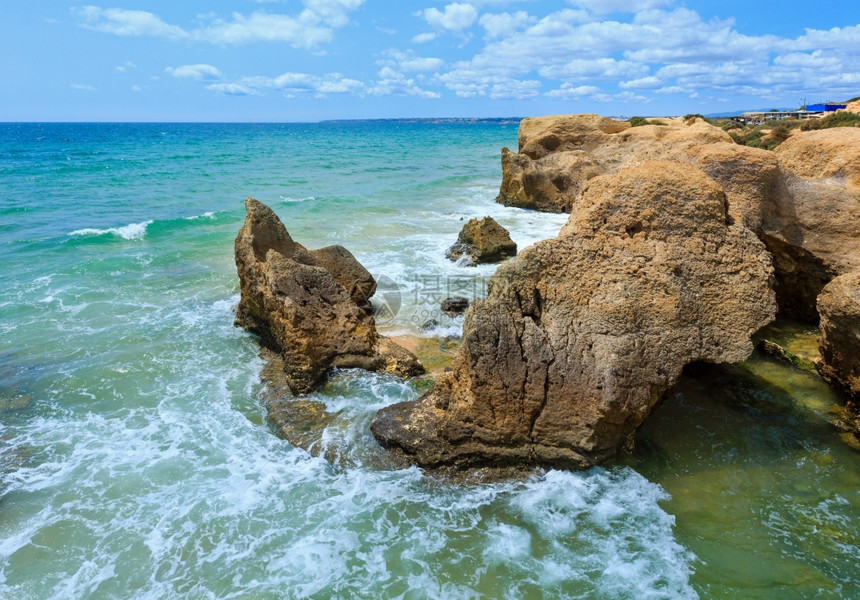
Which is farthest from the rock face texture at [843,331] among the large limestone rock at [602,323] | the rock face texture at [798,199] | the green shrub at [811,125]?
the green shrub at [811,125]

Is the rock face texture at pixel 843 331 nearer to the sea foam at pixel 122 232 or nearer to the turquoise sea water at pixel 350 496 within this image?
the turquoise sea water at pixel 350 496

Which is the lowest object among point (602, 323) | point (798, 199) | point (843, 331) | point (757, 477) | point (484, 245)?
point (757, 477)

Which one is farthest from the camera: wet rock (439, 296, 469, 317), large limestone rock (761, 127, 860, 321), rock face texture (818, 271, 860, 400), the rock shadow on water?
wet rock (439, 296, 469, 317)

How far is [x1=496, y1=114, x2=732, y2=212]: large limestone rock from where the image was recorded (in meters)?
22.9

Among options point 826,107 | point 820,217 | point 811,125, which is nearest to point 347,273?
point 820,217

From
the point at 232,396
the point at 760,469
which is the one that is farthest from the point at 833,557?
the point at 232,396

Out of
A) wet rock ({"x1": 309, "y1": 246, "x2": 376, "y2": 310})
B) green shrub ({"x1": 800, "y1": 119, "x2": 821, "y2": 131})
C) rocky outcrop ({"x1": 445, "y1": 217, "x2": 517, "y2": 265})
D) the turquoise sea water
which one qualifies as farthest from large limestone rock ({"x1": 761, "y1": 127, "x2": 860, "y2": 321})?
green shrub ({"x1": 800, "y1": 119, "x2": 821, "y2": 131})

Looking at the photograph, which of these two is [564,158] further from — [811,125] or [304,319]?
[304,319]

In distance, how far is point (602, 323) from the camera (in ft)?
20.1

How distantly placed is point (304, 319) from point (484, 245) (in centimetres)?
777

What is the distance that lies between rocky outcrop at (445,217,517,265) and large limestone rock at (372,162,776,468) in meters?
8.78

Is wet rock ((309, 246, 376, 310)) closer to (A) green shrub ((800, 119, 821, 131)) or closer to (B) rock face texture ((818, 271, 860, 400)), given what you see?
(B) rock face texture ((818, 271, 860, 400))

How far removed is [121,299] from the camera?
44.2 ft

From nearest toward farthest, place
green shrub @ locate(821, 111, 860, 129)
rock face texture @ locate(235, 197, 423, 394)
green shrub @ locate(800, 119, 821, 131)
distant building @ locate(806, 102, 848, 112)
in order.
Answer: rock face texture @ locate(235, 197, 423, 394) → green shrub @ locate(821, 111, 860, 129) → green shrub @ locate(800, 119, 821, 131) → distant building @ locate(806, 102, 848, 112)
